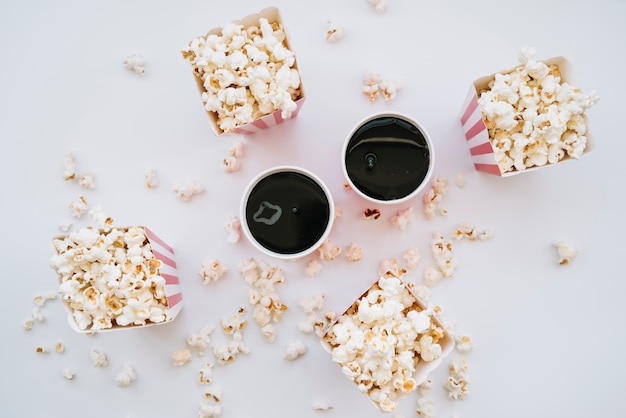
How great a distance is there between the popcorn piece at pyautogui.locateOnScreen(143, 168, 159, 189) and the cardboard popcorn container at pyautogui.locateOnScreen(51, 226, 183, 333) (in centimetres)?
20

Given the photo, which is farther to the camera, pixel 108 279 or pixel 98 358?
pixel 98 358

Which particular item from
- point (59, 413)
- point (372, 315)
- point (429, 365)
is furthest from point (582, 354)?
point (59, 413)

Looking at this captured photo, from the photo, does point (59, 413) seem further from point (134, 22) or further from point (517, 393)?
point (517, 393)

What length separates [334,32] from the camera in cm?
108

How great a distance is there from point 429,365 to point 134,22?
955 mm

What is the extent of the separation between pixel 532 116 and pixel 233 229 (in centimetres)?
63

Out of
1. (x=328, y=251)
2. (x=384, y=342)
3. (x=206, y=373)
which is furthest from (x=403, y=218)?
(x=206, y=373)

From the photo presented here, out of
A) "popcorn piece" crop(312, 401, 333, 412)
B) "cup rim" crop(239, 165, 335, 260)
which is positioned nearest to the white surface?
"popcorn piece" crop(312, 401, 333, 412)

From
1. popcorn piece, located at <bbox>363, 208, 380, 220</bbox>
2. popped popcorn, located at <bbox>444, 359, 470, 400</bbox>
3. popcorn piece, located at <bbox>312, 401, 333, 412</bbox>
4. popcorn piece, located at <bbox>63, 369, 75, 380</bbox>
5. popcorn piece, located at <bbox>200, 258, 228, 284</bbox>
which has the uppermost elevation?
popcorn piece, located at <bbox>363, 208, 380, 220</bbox>

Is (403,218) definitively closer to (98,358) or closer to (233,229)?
(233,229)

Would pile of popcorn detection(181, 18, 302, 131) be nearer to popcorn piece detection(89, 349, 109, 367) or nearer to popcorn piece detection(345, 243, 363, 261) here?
popcorn piece detection(345, 243, 363, 261)

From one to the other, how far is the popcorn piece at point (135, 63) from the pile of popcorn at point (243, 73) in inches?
9.2

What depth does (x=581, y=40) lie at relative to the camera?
3.66ft

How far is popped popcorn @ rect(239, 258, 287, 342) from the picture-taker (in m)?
1.07
